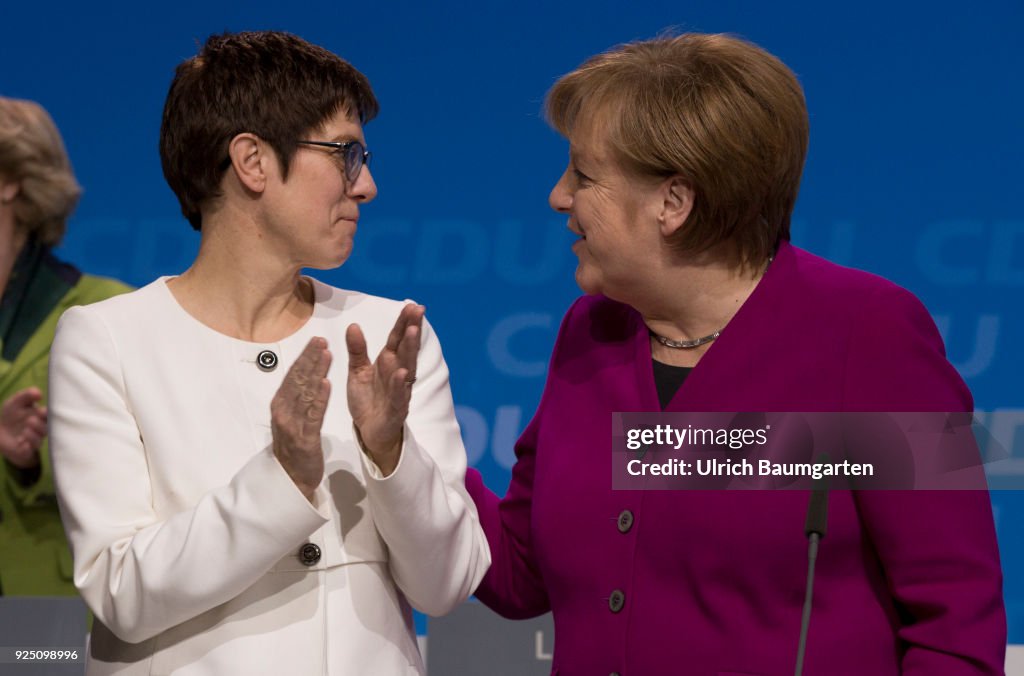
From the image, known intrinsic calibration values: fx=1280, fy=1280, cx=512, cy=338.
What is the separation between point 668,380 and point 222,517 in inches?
30.6

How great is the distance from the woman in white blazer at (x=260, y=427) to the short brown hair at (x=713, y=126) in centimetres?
42

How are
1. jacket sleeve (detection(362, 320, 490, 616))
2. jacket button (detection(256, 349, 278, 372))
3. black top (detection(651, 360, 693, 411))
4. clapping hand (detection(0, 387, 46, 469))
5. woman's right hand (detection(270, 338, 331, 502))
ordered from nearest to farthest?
woman's right hand (detection(270, 338, 331, 502)) < jacket sleeve (detection(362, 320, 490, 616)) < jacket button (detection(256, 349, 278, 372)) < black top (detection(651, 360, 693, 411)) < clapping hand (detection(0, 387, 46, 469))

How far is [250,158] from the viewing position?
1970mm

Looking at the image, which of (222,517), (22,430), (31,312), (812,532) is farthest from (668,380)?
(31,312)

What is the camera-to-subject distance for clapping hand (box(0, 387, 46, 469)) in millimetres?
2656

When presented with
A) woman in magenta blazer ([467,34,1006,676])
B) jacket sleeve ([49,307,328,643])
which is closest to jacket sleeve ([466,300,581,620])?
woman in magenta blazer ([467,34,1006,676])

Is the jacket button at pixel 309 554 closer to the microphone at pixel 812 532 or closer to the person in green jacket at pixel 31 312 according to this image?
the microphone at pixel 812 532

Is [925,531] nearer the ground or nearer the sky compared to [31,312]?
nearer the ground

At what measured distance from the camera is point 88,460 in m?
1.81

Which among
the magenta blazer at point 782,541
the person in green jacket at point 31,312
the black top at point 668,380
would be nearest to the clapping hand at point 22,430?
the person in green jacket at point 31,312

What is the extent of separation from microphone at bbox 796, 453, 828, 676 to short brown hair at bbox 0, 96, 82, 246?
6.84ft

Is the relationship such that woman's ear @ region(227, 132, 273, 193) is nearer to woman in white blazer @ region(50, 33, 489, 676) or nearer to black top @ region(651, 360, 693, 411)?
woman in white blazer @ region(50, 33, 489, 676)

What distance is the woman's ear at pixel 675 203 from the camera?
2.04 meters

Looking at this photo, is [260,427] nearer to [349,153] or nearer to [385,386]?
[385,386]
